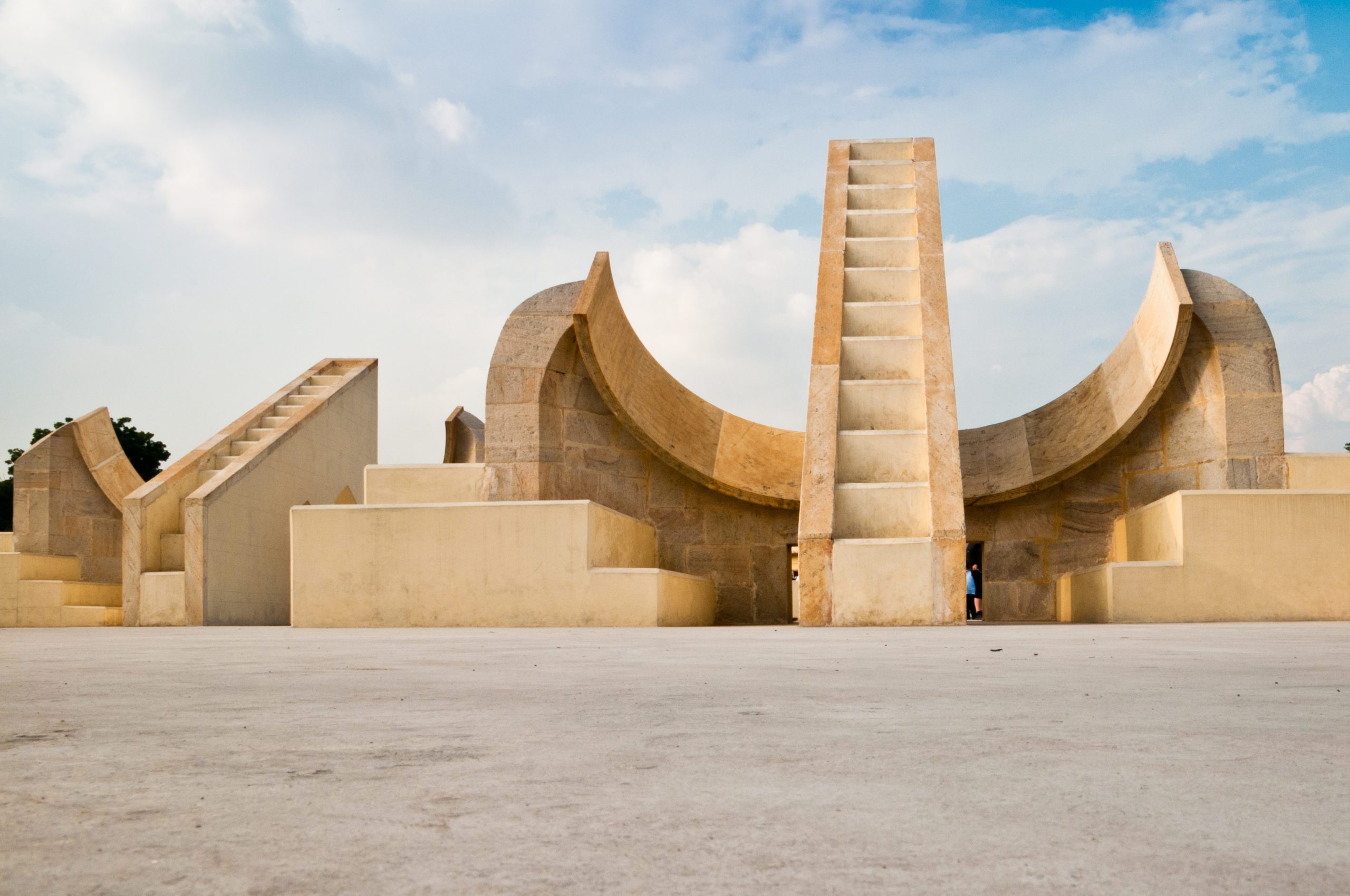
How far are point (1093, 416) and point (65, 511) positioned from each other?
48.4ft

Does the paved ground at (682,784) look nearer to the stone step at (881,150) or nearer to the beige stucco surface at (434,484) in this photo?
the beige stucco surface at (434,484)

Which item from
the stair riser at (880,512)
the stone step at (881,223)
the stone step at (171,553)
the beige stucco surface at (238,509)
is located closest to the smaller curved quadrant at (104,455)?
the beige stucco surface at (238,509)

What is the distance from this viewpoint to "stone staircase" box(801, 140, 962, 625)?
896cm

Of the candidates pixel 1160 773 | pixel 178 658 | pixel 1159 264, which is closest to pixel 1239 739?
pixel 1160 773

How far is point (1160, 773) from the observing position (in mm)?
1878

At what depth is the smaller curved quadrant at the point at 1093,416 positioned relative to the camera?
11867 millimetres

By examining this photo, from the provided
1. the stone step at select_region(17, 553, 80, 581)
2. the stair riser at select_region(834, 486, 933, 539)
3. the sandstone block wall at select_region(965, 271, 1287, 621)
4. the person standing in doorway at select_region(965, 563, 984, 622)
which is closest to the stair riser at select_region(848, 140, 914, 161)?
the sandstone block wall at select_region(965, 271, 1287, 621)

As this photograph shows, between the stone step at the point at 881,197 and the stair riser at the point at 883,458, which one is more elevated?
the stone step at the point at 881,197

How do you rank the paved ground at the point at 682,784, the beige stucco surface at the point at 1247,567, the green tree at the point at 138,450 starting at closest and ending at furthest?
the paved ground at the point at 682,784, the beige stucco surface at the point at 1247,567, the green tree at the point at 138,450

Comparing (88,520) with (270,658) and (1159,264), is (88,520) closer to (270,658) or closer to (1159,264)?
(270,658)

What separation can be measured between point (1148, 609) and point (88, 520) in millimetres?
15234

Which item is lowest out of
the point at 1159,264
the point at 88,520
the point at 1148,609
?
the point at 1148,609

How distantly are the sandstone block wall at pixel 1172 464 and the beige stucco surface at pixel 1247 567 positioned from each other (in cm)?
208

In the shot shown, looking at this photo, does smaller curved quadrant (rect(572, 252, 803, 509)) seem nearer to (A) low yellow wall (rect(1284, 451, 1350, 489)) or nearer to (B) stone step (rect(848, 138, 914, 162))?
(B) stone step (rect(848, 138, 914, 162))
